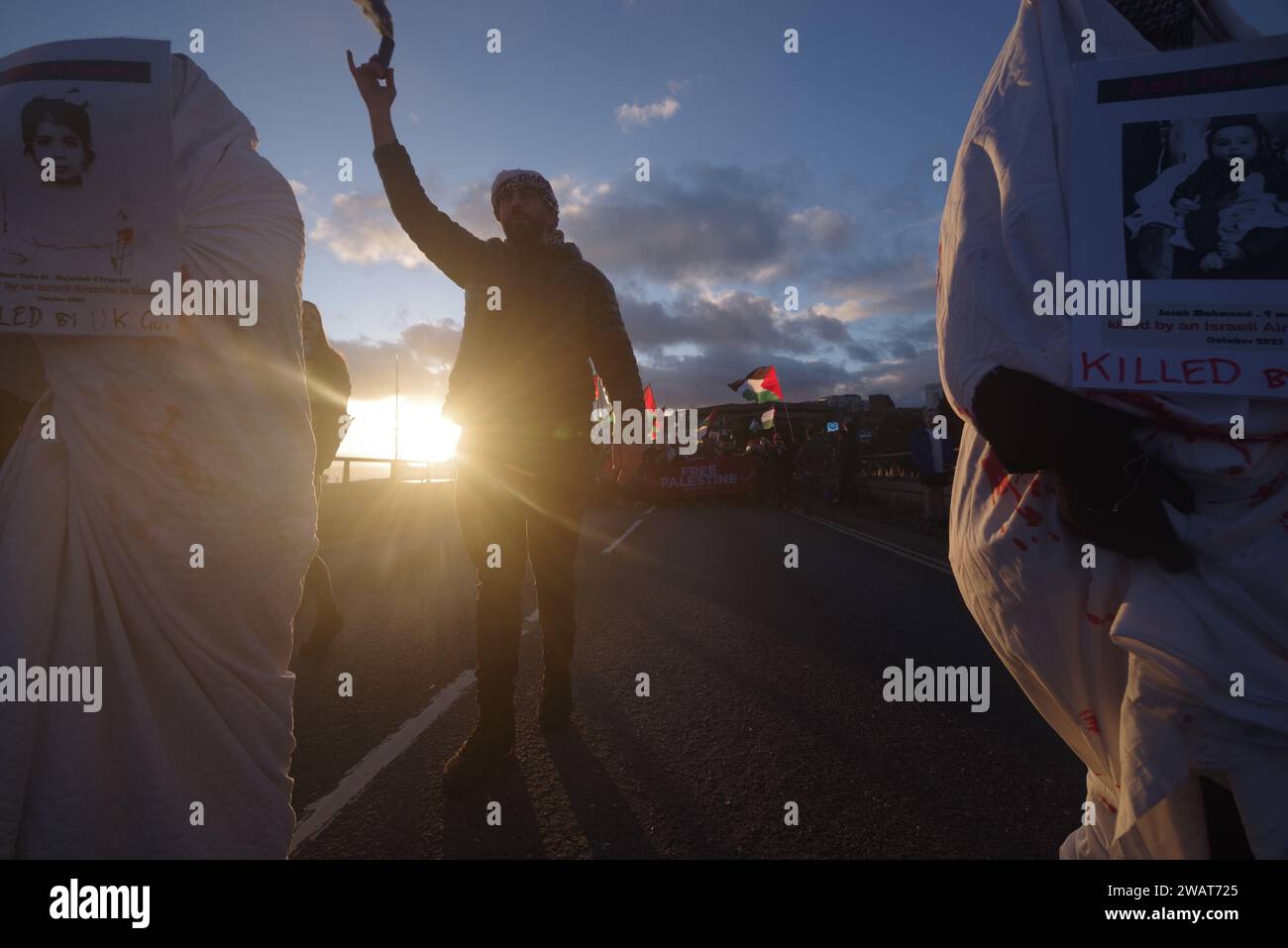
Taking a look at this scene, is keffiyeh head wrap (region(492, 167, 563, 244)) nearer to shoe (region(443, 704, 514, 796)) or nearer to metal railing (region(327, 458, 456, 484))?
shoe (region(443, 704, 514, 796))

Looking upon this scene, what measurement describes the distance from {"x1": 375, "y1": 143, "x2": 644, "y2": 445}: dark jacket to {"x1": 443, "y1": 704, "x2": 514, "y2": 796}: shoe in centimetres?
106

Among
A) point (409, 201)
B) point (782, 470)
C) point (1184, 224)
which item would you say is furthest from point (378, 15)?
point (782, 470)

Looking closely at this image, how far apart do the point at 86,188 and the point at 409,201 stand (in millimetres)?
1121

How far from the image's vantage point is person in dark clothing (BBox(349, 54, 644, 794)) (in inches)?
87.7

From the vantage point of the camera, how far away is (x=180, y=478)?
1.26m

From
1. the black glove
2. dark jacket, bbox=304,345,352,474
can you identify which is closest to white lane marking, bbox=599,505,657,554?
dark jacket, bbox=304,345,352,474

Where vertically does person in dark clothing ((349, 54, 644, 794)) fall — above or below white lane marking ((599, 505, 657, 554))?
above

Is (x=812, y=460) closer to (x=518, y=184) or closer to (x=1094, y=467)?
(x=518, y=184)

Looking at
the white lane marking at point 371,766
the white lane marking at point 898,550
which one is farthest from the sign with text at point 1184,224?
the white lane marking at point 898,550

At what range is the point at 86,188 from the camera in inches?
A: 47.3

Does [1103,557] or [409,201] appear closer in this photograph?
[1103,557]

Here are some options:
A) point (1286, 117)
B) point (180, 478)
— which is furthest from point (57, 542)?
point (1286, 117)

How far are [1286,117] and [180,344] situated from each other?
205cm

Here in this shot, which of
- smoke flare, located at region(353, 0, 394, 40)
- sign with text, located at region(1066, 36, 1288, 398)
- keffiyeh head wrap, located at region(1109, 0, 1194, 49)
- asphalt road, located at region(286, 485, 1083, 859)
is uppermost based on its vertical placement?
smoke flare, located at region(353, 0, 394, 40)
